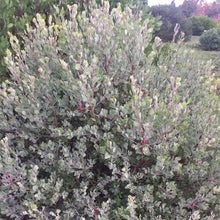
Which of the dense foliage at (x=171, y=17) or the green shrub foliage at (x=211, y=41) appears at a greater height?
the dense foliage at (x=171, y=17)

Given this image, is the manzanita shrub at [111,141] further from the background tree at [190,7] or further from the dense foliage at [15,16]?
the background tree at [190,7]

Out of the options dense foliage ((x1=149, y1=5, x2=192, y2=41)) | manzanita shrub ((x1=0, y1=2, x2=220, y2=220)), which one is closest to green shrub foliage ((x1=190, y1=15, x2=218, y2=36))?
dense foliage ((x1=149, y1=5, x2=192, y2=41))

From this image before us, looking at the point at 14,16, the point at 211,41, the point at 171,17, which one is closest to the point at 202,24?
the point at 171,17

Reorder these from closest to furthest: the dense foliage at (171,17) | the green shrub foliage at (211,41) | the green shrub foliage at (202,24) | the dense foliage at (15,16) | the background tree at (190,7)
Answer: the dense foliage at (15,16) → the green shrub foliage at (211,41) → the dense foliage at (171,17) → the green shrub foliage at (202,24) → the background tree at (190,7)

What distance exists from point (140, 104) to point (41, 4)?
4189mm

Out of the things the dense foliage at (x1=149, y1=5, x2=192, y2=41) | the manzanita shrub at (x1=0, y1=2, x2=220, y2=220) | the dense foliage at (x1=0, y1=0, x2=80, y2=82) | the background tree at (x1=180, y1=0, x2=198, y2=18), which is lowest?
A: the manzanita shrub at (x1=0, y1=2, x2=220, y2=220)

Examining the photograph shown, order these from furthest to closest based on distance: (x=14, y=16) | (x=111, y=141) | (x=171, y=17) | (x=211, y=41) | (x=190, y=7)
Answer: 1. (x=190, y=7)
2. (x=171, y=17)
3. (x=211, y=41)
4. (x=14, y=16)
5. (x=111, y=141)

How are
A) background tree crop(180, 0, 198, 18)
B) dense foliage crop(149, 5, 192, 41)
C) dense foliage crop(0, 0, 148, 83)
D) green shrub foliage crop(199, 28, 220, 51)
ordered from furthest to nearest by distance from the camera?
background tree crop(180, 0, 198, 18) < dense foliage crop(149, 5, 192, 41) < green shrub foliage crop(199, 28, 220, 51) < dense foliage crop(0, 0, 148, 83)

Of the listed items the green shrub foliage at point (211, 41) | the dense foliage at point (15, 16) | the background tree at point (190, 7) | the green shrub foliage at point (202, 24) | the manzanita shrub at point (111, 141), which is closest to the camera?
the manzanita shrub at point (111, 141)

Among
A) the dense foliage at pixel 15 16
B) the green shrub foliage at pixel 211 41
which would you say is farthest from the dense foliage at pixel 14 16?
the green shrub foliage at pixel 211 41

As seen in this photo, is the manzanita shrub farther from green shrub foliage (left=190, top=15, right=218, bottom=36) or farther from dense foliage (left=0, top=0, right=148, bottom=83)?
green shrub foliage (left=190, top=15, right=218, bottom=36)

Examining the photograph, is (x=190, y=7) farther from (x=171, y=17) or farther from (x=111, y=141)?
(x=111, y=141)

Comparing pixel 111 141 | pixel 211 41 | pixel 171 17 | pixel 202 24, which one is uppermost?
pixel 202 24

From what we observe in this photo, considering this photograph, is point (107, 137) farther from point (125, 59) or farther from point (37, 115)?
point (125, 59)
